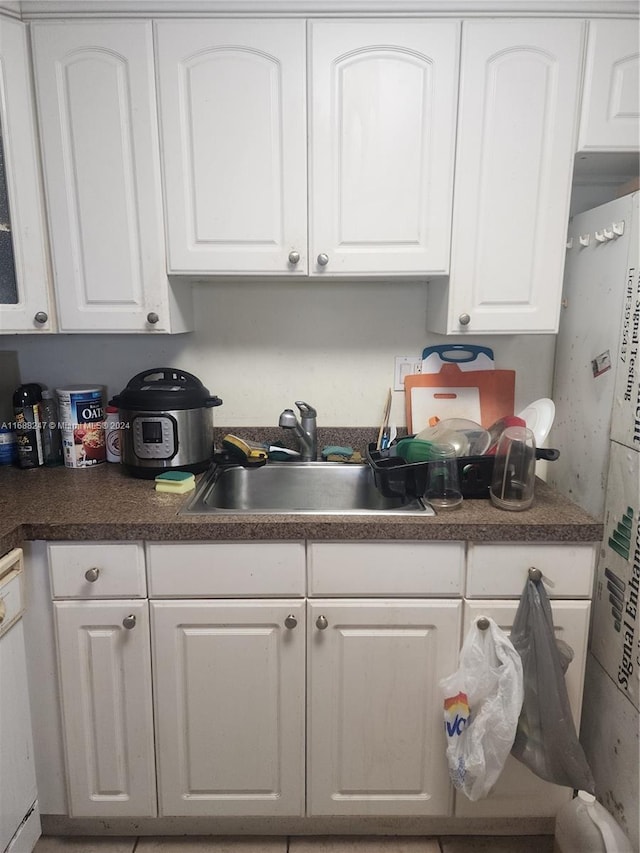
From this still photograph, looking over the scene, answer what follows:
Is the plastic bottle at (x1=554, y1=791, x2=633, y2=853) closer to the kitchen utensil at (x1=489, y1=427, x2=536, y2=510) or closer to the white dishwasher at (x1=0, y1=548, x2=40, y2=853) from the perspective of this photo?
the kitchen utensil at (x1=489, y1=427, x2=536, y2=510)

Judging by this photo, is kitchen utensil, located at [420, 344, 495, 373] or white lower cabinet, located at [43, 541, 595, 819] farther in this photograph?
kitchen utensil, located at [420, 344, 495, 373]

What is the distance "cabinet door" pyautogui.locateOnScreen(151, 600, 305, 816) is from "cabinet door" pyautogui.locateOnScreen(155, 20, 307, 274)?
0.91 m

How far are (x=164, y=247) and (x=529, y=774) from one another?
166 cm

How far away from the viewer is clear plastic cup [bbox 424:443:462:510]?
1358 millimetres

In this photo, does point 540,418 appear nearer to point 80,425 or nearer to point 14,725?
point 80,425

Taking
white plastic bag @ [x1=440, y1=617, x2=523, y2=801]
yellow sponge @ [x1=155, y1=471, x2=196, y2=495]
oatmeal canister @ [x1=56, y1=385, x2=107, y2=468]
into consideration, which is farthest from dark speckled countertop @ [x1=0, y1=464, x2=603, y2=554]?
oatmeal canister @ [x1=56, y1=385, x2=107, y2=468]

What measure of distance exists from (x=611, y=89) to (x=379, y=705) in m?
1.66

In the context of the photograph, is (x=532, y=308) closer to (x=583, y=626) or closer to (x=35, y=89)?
(x=583, y=626)

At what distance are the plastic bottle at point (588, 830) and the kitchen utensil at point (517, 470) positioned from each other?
0.69 meters

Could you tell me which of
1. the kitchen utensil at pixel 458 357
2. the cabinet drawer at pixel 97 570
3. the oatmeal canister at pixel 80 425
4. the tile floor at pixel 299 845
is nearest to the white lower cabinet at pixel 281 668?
the cabinet drawer at pixel 97 570

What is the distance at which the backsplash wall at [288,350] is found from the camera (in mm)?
1748

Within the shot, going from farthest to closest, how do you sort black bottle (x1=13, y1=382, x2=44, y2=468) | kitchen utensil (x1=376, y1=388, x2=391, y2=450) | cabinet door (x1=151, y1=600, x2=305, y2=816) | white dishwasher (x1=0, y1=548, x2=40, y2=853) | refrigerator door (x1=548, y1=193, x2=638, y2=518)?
1. kitchen utensil (x1=376, y1=388, x2=391, y2=450)
2. black bottle (x1=13, y1=382, x2=44, y2=468)
3. refrigerator door (x1=548, y1=193, x2=638, y2=518)
4. cabinet door (x1=151, y1=600, x2=305, y2=816)
5. white dishwasher (x1=0, y1=548, x2=40, y2=853)

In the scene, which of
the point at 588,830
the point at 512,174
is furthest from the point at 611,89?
the point at 588,830

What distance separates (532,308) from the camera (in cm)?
145
